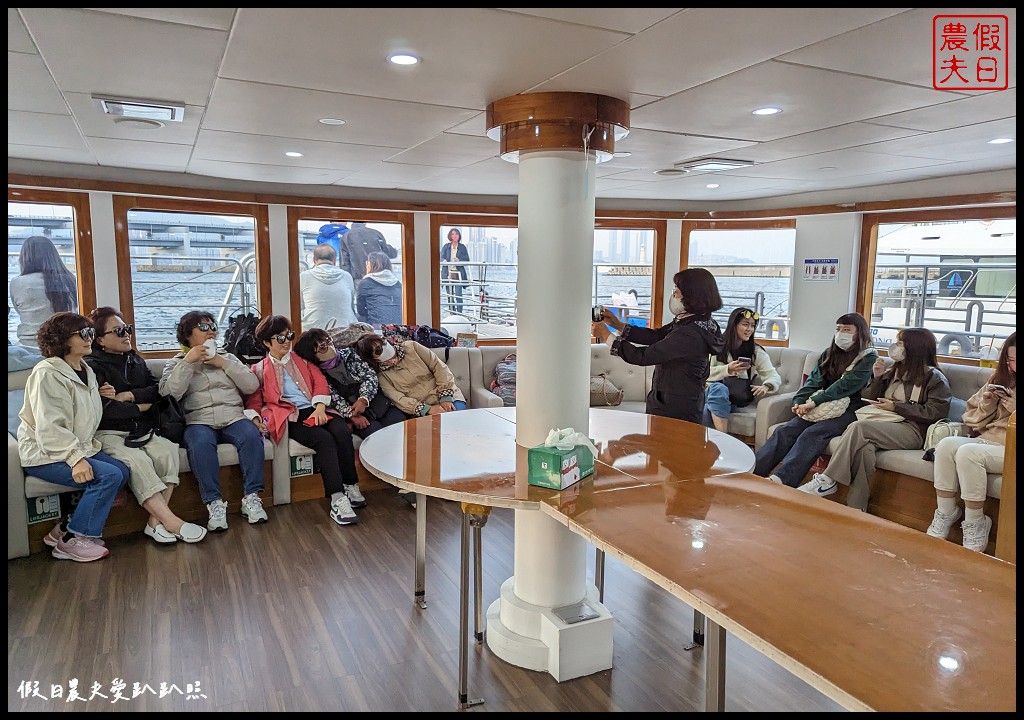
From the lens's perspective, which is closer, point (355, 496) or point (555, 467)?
point (555, 467)

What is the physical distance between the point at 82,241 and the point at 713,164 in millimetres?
4470

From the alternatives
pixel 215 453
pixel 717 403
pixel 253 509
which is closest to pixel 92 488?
pixel 215 453

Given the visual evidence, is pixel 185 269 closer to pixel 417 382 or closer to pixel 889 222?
pixel 417 382

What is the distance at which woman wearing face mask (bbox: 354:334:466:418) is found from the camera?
16.0ft

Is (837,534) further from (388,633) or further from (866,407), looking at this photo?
(866,407)

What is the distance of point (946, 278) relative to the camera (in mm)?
5520

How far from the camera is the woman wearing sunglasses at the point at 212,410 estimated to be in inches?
161

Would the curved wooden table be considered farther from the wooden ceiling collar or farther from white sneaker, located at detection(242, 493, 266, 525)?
white sneaker, located at detection(242, 493, 266, 525)

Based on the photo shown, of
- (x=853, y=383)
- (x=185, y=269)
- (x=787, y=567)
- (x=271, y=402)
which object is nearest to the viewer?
(x=787, y=567)

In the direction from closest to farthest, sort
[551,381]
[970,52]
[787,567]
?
[787,567] < [970,52] < [551,381]

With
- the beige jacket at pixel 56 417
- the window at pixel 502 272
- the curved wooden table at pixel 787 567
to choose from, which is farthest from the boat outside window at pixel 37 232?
the curved wooden table at pixel 787 567

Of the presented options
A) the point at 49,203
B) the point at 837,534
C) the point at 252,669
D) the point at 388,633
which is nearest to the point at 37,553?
the point at 252,669

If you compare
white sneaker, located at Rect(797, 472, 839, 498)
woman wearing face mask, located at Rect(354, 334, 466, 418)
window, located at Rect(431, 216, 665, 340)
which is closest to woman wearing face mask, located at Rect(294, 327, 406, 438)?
woman wearing face mask, located at Rect(354, 334, 466, 418)

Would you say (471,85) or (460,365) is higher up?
(471,85)
